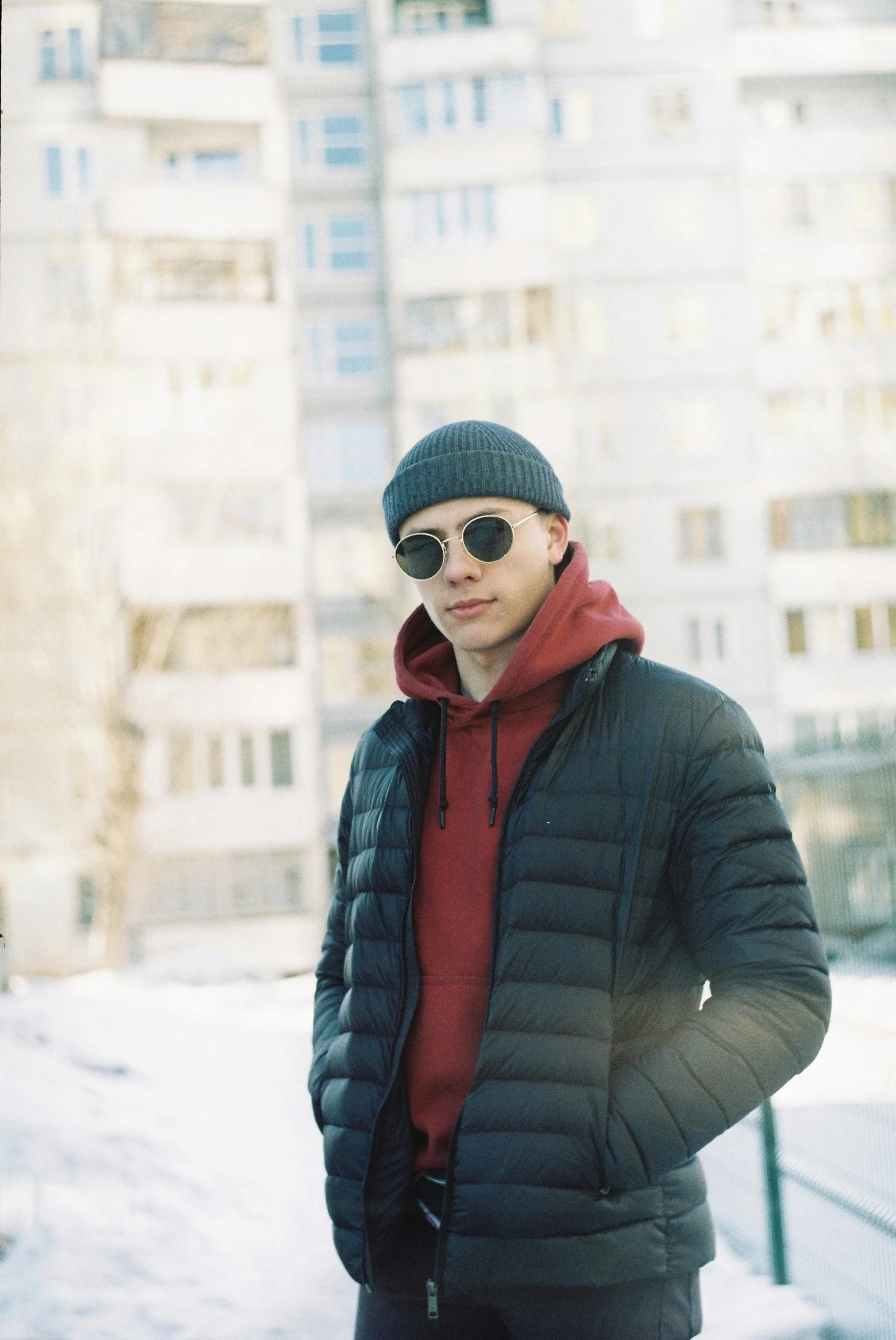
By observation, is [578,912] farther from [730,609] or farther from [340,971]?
[730,609]

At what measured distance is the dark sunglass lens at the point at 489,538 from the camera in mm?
1573

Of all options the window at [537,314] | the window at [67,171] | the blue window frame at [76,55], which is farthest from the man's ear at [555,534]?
the blue window frame at [76,55]

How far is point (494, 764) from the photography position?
4.97ft

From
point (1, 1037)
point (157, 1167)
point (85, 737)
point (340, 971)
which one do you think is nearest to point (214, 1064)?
point (1, 1037)

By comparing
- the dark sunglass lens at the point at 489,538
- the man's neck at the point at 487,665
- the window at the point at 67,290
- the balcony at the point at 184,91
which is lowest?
the man's neck at the point at 487,665

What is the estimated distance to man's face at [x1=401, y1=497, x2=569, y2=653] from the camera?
158cm

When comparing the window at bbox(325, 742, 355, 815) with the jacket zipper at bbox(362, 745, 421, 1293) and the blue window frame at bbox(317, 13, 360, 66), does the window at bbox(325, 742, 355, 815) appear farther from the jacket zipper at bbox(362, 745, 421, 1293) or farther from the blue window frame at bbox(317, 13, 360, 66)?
the jacket zipper at bbox(362, 745, 421, 1293)

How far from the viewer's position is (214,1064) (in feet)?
18.0

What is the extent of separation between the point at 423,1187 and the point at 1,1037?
3.29 meters

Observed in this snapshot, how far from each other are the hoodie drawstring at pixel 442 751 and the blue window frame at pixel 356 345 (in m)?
26.0

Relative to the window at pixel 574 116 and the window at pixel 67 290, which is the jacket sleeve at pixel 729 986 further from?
the window at pixel 574 116

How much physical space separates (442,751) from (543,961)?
0.32 meters

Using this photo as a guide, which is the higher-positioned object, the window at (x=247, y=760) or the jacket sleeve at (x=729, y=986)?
the jacket sleeve at (x=729, y=986)

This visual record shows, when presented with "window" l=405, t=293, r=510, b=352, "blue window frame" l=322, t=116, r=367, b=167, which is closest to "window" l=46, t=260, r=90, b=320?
"window" l=405, t=293, r=510, b=352
